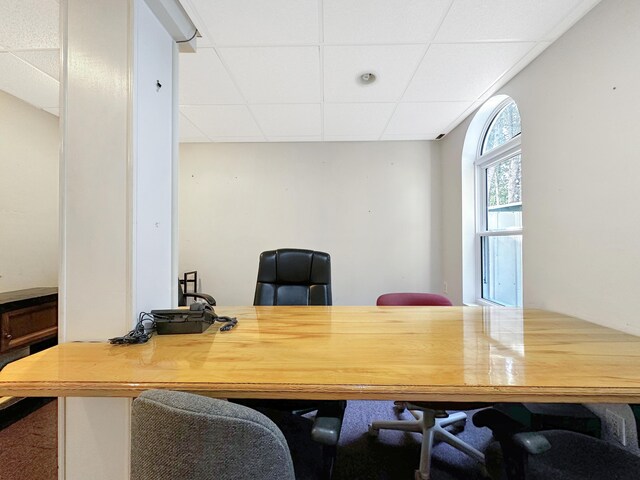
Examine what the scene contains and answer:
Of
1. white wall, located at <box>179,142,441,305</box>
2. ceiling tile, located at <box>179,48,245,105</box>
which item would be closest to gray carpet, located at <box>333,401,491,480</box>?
white wall, located at <box>179,142,441,305</box>

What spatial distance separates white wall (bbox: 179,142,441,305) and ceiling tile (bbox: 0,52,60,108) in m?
1.20

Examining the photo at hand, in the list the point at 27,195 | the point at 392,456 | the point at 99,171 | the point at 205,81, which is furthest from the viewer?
the point at 27,195

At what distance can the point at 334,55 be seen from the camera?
1.63 meters

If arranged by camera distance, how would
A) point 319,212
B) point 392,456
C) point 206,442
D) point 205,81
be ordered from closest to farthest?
point 206,442
point 392,456
point 205,81
point 319,212

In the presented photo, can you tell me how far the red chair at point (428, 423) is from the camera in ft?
4.31

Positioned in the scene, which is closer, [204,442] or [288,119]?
[204,442]

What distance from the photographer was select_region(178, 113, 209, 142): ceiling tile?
2552 millimetres

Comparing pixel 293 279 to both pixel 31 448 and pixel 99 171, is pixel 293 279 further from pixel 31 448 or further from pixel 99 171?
pixel 31 448

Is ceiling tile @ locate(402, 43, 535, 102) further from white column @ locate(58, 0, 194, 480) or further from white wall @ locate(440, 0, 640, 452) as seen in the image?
white column @ locate(58, 0, 194, 480)

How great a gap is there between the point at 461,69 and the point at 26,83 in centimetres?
318

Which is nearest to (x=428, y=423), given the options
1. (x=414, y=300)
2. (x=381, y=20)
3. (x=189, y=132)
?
(x=414, y=300)

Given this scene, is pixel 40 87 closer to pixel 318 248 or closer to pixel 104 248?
pixel 104 248

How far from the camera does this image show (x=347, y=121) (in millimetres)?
2541

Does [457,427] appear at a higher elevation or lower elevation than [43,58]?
lower
